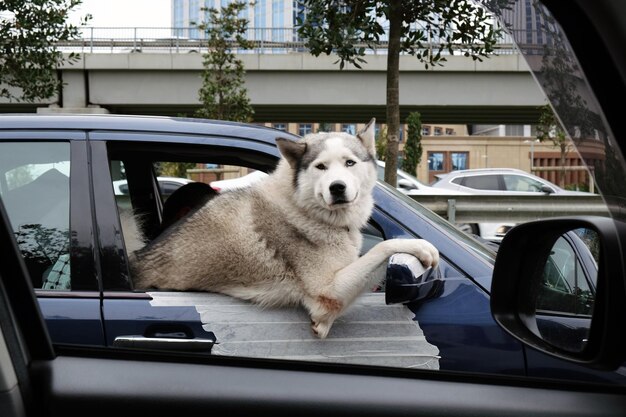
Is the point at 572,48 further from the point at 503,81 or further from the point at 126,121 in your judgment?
the point at 503,81

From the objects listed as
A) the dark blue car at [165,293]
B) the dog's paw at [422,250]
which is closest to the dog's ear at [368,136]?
the dark blue car at [165,293]

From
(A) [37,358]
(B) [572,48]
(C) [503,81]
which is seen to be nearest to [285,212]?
(A) [37,358]

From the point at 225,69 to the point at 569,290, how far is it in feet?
77.4

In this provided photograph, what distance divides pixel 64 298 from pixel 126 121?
2.38 feet

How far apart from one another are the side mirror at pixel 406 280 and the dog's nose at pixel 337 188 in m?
0.53

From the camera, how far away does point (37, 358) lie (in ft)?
5.68

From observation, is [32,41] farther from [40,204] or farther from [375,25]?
[40,204]

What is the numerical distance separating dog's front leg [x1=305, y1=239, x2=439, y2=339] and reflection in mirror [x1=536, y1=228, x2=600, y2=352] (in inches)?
35.5

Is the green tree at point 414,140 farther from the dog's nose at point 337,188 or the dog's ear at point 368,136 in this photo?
the dog's nose at point 337,188

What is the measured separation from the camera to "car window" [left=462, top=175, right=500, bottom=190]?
57.8ft

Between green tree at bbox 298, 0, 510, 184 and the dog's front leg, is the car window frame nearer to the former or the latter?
the dog's front leg

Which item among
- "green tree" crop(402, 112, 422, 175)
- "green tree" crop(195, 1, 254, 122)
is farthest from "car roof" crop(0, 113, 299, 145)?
"green tree" crop(402, 112, 422, 175)

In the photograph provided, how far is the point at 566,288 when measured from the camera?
5.66 ft

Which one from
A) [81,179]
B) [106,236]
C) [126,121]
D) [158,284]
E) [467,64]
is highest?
[467,64]
